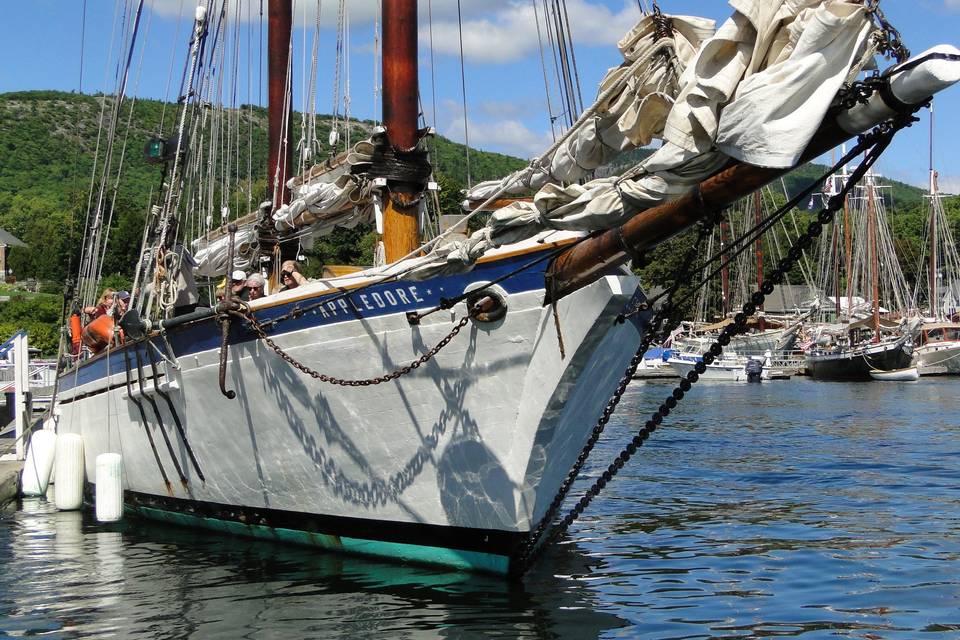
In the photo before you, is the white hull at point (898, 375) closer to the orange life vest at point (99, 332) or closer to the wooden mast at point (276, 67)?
the wooden mast at point (276, 67)

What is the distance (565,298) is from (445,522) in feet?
8.26

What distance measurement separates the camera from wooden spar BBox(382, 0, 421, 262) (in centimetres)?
1160

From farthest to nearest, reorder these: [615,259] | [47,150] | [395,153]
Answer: [47,150] < [395,153] < [615,259]

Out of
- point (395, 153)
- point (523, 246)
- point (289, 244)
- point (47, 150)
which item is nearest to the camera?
point (523, 246)

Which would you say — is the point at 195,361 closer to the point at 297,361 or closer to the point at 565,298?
the point at 297,361

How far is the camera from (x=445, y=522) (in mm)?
10469

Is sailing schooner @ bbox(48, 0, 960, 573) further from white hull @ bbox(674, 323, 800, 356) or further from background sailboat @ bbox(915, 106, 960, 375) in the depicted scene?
white hull @ bbox(674, 323, 800, 356)

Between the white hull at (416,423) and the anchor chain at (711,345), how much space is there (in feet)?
0.43

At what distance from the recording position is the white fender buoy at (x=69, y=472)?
51.9ft

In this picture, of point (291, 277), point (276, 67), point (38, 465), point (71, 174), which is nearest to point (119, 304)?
point (38, 465)

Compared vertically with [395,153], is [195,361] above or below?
below

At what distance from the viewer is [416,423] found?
1027 cm

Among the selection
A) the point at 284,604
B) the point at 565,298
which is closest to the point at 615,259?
the point at 565,298

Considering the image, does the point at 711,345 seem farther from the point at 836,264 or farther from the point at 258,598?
the point at 836,264
